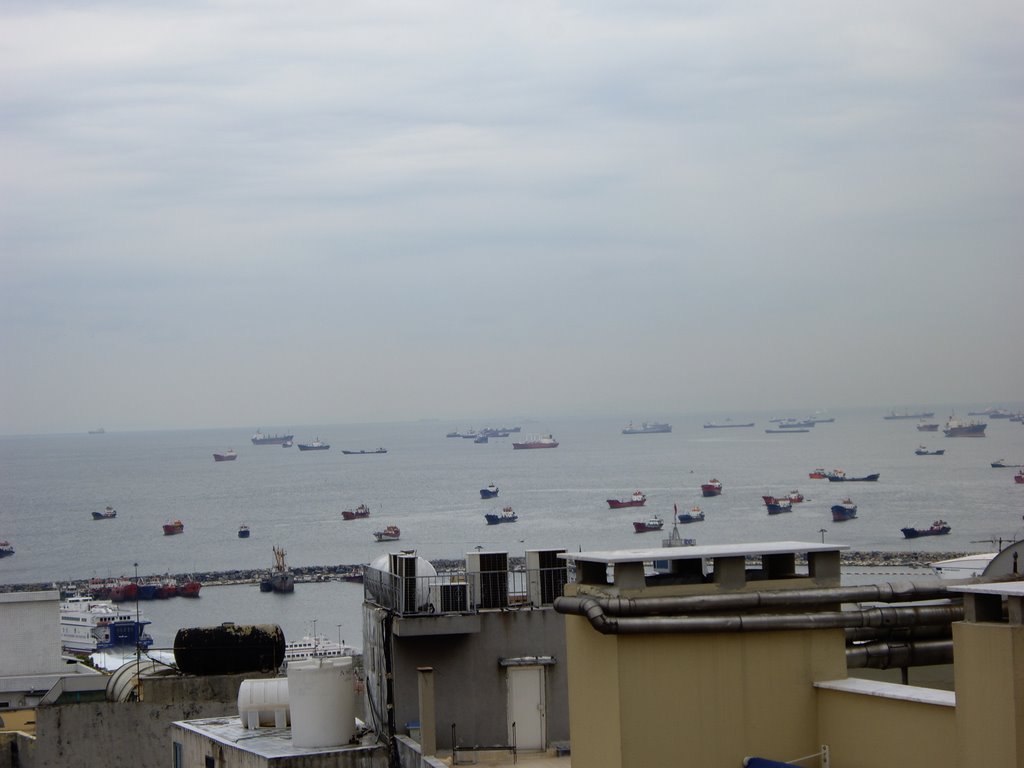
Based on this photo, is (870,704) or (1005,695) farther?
(870,704)

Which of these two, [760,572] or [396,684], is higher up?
[760,572]

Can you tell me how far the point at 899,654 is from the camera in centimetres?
630

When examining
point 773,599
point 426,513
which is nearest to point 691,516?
point 426,513

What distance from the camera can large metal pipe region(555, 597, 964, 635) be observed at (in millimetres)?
5707

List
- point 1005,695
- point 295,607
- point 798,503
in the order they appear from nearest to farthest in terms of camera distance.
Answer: point 1005,695
point 295,607
point 798,503

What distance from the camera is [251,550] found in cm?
10419

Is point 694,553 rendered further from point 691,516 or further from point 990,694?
point 691,516

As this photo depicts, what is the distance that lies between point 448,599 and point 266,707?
189cm

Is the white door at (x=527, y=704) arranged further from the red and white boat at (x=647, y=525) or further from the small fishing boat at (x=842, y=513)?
the small fishing boat at (x=842, y=513)

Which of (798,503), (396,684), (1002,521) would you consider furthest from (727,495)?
(396,684)

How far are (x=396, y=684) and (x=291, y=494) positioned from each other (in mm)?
147758

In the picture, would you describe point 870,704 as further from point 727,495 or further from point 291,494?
point 291,494

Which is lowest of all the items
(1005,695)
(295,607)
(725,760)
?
(295,607)

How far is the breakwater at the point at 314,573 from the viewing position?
79.6 m
